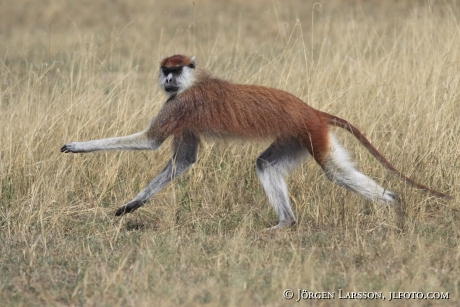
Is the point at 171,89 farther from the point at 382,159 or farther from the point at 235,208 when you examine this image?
the point at 382,159

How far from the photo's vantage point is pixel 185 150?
6.04 metres

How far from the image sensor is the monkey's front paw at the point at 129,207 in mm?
5902

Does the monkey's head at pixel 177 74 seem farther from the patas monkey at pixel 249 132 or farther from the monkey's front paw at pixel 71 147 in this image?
the monkey's front paw at pixel 71 147

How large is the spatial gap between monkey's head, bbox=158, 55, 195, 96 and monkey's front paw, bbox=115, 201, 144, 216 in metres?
0.90

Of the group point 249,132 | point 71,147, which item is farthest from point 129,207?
point 249,132

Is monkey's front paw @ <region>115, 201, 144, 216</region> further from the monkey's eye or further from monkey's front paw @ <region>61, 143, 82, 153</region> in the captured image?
the monkey's eye

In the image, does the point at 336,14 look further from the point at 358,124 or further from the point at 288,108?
the point at 288,108

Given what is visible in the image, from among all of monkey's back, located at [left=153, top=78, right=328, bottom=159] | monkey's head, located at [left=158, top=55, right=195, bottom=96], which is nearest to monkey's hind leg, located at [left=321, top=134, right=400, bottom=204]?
monkey's back, located at [left=153, top=78, right=328, bottom=159]

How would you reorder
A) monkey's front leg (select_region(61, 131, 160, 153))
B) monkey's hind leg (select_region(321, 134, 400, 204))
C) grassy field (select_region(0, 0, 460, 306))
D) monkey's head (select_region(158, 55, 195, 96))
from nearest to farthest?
grassy field (select_region(0, 0, 460, 306))
monkey's hind leg (select_region(321, 134, 400, 204))
monkey's front leg (select_region(61, 131, 160, 153))
monkey's head (select_region(158, 55, 195, 96))

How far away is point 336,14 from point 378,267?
9.91 metres

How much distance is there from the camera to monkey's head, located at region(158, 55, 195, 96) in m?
5.98

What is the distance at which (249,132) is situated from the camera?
5789 mm

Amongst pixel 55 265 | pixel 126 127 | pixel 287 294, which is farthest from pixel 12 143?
pixel 287 294

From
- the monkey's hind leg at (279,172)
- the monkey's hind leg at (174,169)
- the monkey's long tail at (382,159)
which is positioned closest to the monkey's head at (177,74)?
the monkey's hind leg at (174,169)
